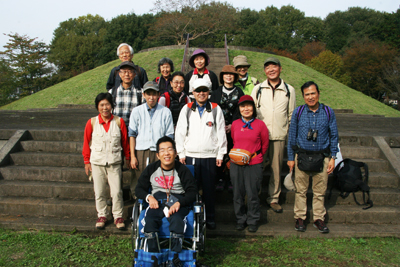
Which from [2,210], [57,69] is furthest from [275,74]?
[57,69]

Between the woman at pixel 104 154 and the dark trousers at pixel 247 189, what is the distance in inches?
65.7

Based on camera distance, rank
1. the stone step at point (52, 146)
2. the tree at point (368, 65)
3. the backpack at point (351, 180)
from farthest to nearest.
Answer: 1. the tree at point (368, 65)
2. the stone step at point (52, 146)
3. the backpack at point (351, 180)

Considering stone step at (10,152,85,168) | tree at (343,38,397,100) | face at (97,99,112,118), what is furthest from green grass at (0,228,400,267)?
tree at (343,38,397,100)

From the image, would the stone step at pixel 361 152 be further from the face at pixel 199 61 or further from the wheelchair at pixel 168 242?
the wheelchair at pixel 168 242

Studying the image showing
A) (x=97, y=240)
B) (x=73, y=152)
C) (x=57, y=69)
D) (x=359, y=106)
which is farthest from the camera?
(x=57, y=69)

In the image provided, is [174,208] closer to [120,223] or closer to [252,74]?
[120,223]

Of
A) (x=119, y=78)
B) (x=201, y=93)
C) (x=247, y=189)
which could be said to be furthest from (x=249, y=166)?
(x=119, y=78)

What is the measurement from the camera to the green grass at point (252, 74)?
1499 centimetres

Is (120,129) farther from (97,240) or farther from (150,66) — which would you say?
(150,66)

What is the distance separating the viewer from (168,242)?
120 inches

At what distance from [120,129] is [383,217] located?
168 inches

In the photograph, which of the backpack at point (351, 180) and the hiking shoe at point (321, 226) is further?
the backpack at point (351, 180)

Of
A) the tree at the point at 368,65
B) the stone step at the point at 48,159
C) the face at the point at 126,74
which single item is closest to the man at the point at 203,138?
the face at the point at 126,74

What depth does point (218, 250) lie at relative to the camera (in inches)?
139
